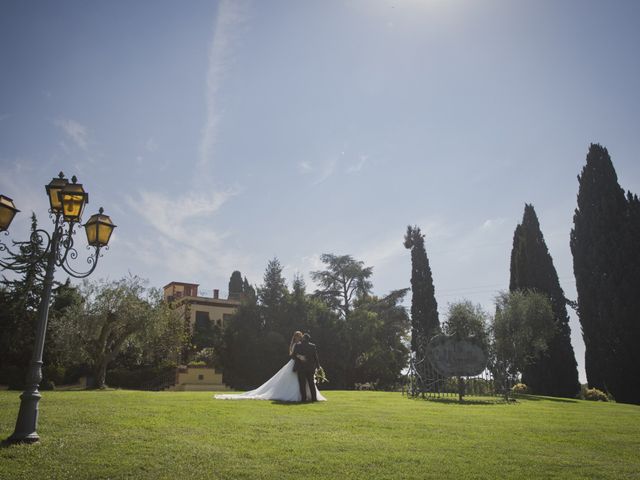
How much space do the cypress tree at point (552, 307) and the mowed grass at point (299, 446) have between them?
25.9m

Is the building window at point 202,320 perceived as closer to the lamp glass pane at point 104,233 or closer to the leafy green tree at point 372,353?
the leafy green tree at point 372,353

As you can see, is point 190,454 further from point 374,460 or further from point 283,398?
point 283,398

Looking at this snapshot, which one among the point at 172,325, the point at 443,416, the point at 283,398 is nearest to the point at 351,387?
the point at 172,325

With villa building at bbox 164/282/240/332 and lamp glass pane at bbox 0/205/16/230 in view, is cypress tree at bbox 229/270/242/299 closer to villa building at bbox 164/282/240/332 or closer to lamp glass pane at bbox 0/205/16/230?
villa building at bbox 164/282/240/332

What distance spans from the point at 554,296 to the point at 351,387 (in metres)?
17.4

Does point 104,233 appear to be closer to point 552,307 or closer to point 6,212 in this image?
point 6,212

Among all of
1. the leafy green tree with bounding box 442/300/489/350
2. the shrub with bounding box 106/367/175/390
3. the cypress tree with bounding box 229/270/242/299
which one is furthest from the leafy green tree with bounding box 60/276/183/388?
the cypress tree with bounding box 229/270/242/299

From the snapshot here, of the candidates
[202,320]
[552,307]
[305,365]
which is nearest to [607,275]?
[552,307]

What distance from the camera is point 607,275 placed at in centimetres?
3359

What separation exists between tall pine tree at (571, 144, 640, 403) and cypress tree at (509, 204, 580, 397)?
1385 mm

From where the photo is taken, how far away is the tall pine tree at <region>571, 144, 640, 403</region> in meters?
31.5

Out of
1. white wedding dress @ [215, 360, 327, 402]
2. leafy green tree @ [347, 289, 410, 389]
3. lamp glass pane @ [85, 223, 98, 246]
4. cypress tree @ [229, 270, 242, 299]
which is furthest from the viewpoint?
cypress tree @ [229, 270, 242, 299]

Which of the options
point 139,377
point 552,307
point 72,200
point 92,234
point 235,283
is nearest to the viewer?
point 72,200

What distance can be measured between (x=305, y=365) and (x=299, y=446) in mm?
8156
